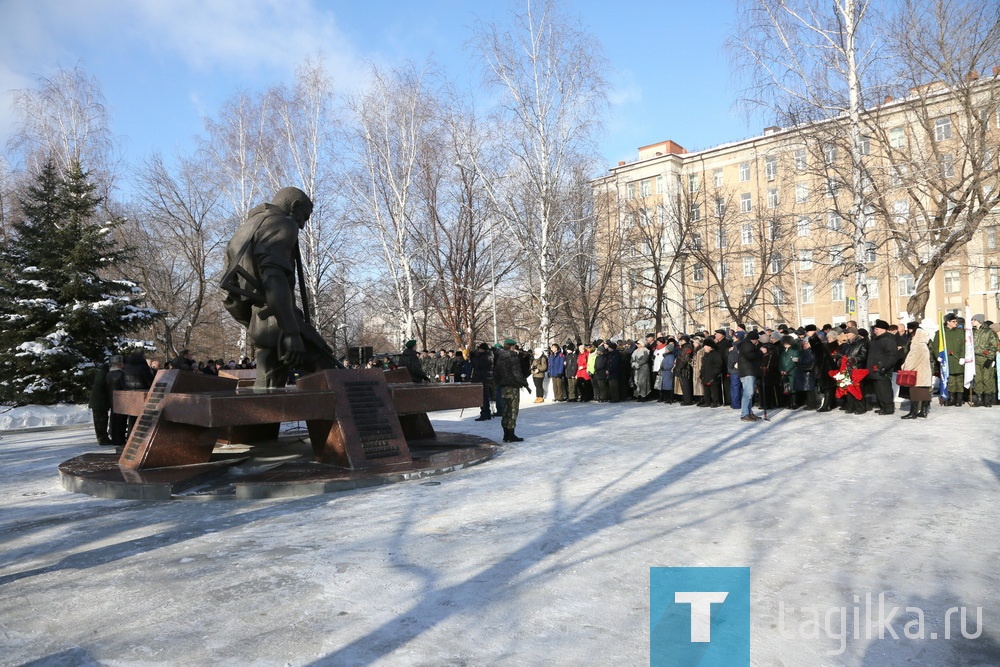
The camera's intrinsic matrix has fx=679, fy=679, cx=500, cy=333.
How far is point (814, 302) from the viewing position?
54406 millimetres

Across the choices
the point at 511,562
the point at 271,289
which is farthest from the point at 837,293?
the point at 511,562

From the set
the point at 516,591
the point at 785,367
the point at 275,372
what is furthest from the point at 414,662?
the point at 785,367

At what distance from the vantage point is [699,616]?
3852 millimetres

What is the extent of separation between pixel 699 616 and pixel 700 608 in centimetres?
10

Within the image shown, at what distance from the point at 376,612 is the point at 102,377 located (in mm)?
11184

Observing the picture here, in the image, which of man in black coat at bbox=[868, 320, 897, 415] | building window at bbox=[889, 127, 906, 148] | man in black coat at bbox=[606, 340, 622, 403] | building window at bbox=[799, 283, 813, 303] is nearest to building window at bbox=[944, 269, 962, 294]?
building window at bbox=[799, 283, 813, 303]

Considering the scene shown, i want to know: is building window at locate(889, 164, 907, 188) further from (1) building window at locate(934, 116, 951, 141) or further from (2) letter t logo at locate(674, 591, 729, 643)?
(2) letter t logo at locate(674, 591, 729, 643)

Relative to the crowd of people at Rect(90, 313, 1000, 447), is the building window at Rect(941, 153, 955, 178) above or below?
above

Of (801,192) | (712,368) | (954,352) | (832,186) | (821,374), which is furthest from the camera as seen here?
(801,192)

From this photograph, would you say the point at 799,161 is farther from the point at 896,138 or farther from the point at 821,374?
the point at 821,374

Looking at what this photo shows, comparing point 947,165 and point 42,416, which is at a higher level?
point 947,165

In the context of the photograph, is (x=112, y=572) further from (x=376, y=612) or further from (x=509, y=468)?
(x=509, y=468)

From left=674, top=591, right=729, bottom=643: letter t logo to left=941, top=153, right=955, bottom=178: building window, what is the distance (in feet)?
58.9

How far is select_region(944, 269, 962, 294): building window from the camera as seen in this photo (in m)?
47.9
